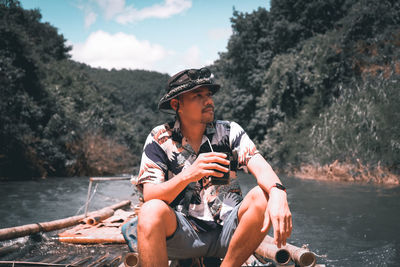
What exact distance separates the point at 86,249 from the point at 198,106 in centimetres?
242

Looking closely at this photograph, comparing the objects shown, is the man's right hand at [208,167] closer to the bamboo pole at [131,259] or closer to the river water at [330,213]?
the bamboo pole at [131,259]

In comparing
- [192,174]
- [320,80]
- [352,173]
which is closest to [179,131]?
[192,174]

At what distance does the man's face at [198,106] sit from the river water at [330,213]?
8.47ft

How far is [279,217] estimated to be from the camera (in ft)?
5.71

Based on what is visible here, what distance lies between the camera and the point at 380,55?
13773mm

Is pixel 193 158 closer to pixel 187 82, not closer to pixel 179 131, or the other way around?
pixel 179 131

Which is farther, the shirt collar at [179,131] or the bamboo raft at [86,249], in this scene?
the bamboo raft at [86,249]

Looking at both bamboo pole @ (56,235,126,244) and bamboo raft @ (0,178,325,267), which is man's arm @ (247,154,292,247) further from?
bamboo pole @ (56,235,126,244)

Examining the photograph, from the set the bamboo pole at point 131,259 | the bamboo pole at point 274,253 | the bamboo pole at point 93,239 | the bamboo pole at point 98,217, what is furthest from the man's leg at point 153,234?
the bamboo pole at point 98,217

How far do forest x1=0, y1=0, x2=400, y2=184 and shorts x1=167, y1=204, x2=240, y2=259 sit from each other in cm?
1107

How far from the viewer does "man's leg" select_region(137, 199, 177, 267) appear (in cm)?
182

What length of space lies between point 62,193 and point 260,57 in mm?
16188

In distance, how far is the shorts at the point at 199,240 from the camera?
6.70 feet

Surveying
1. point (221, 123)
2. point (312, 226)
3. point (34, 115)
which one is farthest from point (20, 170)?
point (221, 123)
